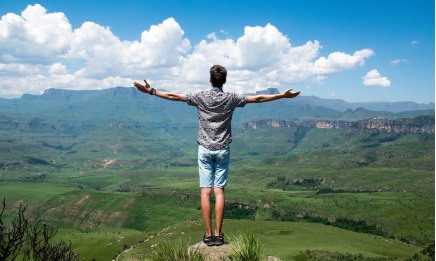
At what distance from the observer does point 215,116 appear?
8219 millimetres

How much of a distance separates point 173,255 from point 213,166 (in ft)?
8.35

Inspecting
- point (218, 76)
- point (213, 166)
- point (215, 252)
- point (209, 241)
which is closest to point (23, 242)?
point (209, 241)

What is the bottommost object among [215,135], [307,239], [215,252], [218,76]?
[307,239]

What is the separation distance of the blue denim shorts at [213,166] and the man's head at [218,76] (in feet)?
5.96

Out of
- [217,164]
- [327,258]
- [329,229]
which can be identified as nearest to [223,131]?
[217,164]

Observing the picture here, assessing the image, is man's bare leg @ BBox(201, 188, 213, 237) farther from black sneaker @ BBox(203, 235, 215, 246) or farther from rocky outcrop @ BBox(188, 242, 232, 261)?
rocky outcrop @ BBox(188, 242, 232, 261)

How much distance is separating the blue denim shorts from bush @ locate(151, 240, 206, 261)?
73.3 inches

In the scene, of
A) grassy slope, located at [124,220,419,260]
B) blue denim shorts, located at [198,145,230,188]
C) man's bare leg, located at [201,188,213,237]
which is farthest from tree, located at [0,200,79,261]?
grassy slope, located at [124,220,419,260]

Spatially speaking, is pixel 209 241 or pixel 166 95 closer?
pixel 209 241

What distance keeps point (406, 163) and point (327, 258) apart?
17123cm

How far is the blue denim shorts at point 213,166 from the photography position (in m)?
8.20

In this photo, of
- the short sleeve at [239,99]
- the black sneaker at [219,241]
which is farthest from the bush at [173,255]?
the short sleeve at [239,99]

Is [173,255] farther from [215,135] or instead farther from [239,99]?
[239,99]

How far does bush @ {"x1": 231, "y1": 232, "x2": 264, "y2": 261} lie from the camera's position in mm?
6914
